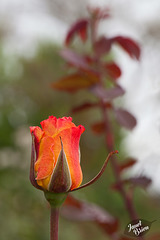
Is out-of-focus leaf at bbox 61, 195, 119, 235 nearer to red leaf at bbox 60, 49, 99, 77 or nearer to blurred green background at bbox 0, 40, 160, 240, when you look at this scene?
red leaf at bbox 60, 49, 99, 77

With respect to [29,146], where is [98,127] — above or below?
below

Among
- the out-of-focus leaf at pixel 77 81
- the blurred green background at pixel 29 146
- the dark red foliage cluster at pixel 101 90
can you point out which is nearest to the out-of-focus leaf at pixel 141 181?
the dark red foliage cluster at pixel 101 90

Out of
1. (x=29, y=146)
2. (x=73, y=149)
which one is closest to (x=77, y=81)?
(x=73, y=149)

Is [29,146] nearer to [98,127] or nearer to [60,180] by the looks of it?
[98,127]

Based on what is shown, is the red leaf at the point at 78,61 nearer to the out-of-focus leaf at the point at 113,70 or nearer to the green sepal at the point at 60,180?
the out-of-focus leaf at the point at 113,70

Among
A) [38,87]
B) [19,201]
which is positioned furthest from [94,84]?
[38,87]

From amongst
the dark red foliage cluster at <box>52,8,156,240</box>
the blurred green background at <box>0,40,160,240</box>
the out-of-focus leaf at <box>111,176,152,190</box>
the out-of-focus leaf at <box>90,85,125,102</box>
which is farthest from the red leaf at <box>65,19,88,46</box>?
the blurred green background at <box>0,40,160,240</box>
